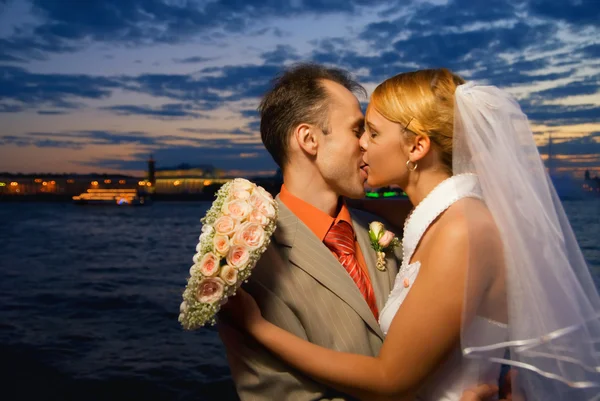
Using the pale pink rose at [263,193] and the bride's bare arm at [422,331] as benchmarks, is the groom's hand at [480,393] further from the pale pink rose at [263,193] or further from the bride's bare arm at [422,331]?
the pale pink rose at [263,193]

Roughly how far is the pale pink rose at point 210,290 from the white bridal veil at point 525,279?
0.95 meters

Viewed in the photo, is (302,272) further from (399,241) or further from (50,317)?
(50,317)

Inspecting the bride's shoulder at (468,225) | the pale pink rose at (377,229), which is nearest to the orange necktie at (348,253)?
the pale pink rose at (377,229)

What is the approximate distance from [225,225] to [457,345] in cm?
105

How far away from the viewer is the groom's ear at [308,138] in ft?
10.4

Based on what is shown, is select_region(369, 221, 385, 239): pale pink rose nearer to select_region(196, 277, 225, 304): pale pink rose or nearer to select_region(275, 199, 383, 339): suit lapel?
select_region(275, 199, 383, 339): suit lapel

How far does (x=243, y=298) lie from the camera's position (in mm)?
2596

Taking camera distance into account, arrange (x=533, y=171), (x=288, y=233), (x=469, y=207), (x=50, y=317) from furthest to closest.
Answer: (x=50, y=317) < (x=288, y=233) < (x=533, y=171) < (x=469, y=207)

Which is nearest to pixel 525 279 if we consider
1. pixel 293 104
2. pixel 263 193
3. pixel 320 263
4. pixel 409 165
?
pixel 409 165

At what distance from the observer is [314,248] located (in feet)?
9.52

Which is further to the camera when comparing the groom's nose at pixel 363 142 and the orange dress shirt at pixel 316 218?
the orange dress shirt at pixel 316 218

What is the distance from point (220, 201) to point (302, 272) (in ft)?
1.70

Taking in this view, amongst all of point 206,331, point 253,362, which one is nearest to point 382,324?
point 253,362

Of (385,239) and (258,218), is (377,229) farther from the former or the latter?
(258,218)
